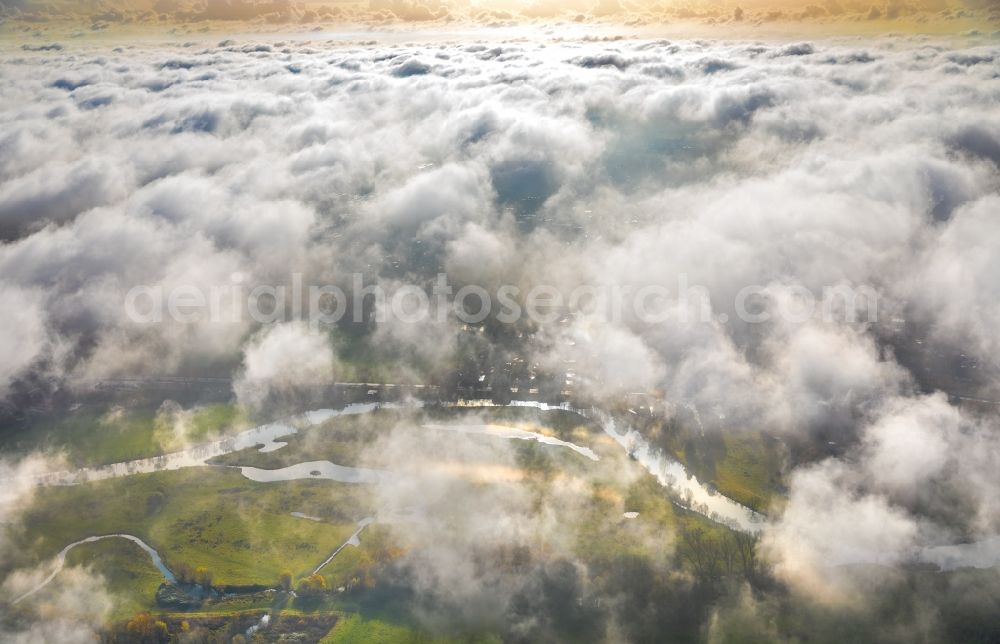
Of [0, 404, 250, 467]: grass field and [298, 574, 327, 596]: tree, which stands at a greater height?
[298, 574, 327, 596]: tree

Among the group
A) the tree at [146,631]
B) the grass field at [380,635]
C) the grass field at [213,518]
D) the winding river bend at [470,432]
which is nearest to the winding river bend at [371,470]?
the winding river bend at [470,432]

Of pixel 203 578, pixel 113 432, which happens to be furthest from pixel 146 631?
pixel 113 432

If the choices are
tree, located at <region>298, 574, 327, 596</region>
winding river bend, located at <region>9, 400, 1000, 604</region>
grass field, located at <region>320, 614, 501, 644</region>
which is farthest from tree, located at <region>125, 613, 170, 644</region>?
grass field, located at <region>320, 614, 501, 644</region>

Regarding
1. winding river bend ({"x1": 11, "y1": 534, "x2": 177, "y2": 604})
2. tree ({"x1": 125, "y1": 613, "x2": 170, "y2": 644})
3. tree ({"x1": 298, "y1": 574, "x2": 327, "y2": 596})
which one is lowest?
winding river bend ({"x1": 11, "y1": 534, "x2": 177, "y2": 604})

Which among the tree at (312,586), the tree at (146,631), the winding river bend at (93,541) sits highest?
the tree at (312,586)

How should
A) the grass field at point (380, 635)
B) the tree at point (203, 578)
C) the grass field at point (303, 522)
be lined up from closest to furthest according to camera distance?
the grass field at point (380, 635) → the grass field at point (303, 522) → the tree at point (203, 578)

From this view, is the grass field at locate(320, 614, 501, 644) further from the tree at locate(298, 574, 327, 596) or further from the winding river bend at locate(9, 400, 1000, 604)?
the winding river bend at locate(9, 400, 1000, 604)

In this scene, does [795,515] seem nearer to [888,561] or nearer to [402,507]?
[888,561]

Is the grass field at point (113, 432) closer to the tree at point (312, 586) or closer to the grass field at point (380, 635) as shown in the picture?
the tree at point (312, 586)

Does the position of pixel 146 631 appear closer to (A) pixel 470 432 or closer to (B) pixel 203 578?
(B) pixel 203 578

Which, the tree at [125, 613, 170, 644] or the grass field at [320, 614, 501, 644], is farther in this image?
the tree at [125, 613, 170, 644]


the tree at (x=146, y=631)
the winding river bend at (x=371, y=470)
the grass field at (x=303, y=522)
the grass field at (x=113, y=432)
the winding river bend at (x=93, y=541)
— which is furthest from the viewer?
the grass field at (x=113, y=432)
